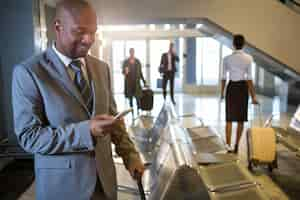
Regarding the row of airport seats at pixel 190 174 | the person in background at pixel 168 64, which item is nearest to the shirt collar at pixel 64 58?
the row of airport seats at pixel 190 174

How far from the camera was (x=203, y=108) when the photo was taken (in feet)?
27.2

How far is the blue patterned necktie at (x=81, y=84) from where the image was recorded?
46.7 inches

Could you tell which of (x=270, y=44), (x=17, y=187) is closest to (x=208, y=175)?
(x=17, y=187)

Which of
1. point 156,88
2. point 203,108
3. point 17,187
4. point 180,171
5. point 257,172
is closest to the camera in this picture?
point 180,171

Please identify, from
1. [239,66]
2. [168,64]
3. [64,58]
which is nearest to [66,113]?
[64,58]

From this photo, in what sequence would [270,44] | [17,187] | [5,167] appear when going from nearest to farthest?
1. [17,187]
2. [5,167]
3. [270,44]

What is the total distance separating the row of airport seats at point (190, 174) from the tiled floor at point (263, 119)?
678mm

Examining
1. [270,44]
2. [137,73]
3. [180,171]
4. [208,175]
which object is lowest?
[208,175]

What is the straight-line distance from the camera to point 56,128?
1094mm

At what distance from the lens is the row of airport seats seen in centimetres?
186

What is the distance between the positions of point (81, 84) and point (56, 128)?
20 cm

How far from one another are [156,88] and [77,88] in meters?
11.0

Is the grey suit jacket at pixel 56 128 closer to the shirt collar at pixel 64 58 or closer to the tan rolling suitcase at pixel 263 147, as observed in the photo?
the shirt collar at pixel 64 58

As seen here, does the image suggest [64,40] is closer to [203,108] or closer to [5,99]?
[5,99]
